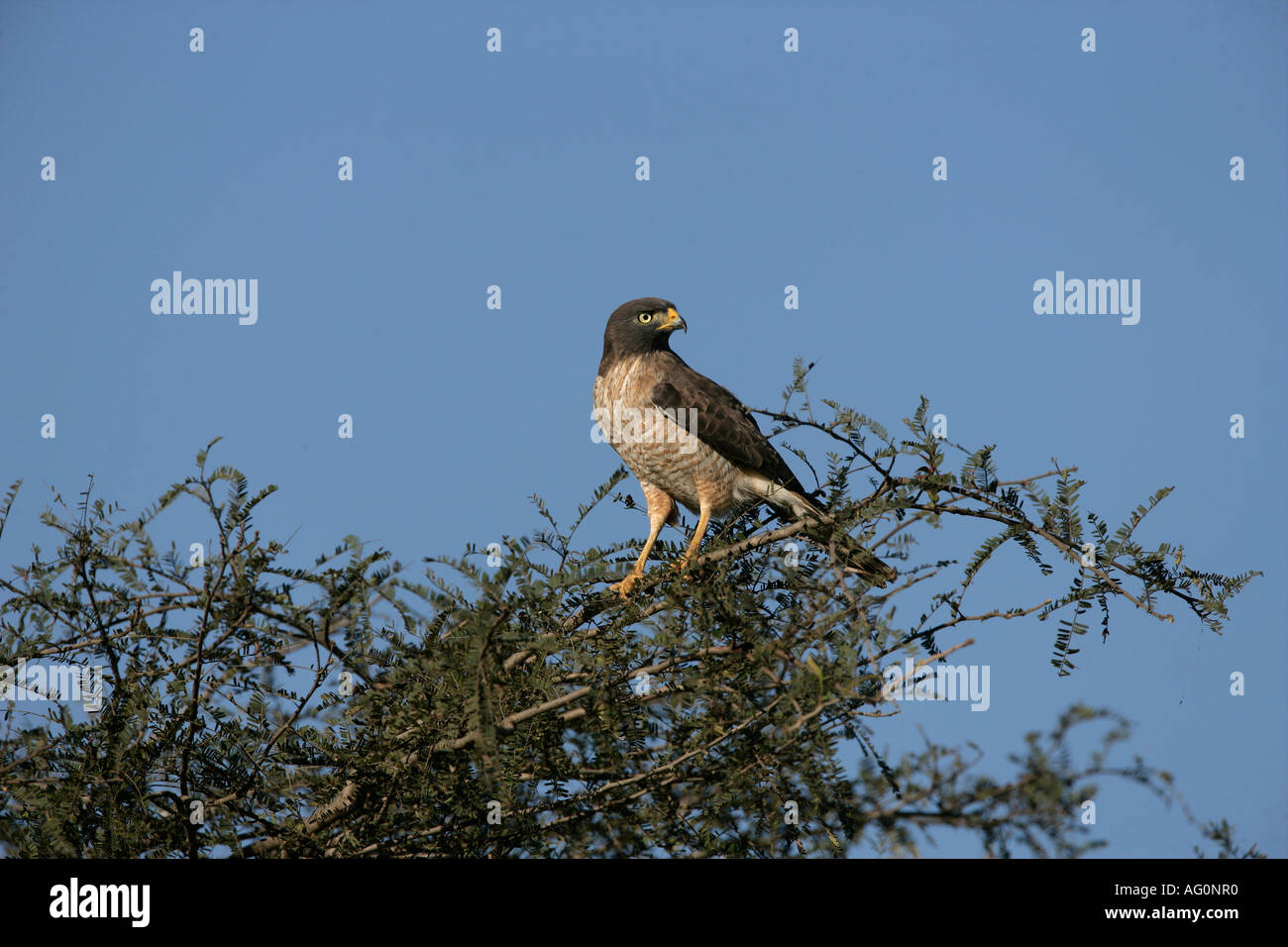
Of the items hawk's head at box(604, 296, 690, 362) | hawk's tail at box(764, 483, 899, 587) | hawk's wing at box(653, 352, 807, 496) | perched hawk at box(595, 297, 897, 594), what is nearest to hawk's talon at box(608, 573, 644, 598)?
hawk's tail at box(764, 483, 899, 587)

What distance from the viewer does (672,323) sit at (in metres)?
→ 7.06

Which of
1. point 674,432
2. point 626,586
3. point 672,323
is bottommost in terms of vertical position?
point 626,586

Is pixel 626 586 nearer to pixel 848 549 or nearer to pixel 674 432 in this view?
pixel 848 549

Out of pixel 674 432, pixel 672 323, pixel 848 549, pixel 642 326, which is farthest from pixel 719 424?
pixel 848 549

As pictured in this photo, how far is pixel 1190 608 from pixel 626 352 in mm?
4009

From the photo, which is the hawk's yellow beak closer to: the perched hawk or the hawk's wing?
the perched hawk

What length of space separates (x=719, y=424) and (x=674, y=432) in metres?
0.30

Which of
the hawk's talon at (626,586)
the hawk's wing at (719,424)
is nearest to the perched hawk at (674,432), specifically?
the hawk's wing at (719,424)

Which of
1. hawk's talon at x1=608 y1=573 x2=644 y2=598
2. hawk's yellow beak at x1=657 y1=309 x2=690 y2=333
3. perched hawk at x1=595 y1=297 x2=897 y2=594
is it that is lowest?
hawk's talon at x1=608 y1=573 x2=644 y2=598

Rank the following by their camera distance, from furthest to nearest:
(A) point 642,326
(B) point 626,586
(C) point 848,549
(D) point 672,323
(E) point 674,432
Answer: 1. (A) point 642,326
2. (D) point 672,323
3. (E) point 674,432
4. (B) point 626,586
5. (C) point 848,549

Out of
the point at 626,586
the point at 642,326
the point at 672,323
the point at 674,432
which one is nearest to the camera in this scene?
the point at 626,586

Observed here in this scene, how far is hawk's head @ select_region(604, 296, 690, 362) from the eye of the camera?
7109 millimetres
